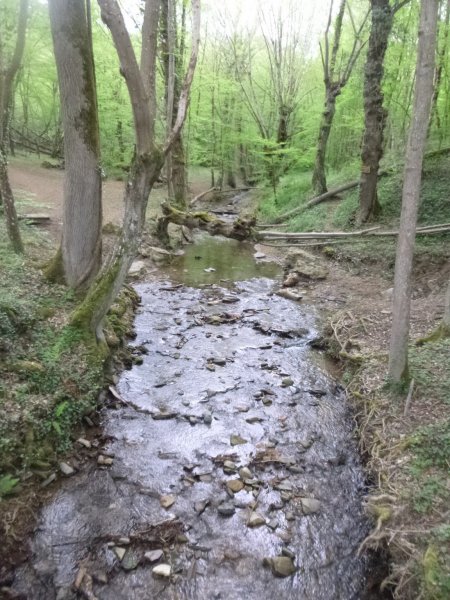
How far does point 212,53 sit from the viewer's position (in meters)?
22.9

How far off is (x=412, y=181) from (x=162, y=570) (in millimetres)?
4436

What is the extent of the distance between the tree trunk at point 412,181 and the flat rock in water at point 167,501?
2996 mm

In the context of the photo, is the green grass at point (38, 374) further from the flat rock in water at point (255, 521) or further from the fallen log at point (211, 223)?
the fallen log at point (211, 223)

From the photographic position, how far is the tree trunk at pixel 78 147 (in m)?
6.33

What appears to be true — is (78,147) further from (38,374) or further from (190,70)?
(38,374)

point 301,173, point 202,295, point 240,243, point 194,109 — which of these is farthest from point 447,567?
point 194,109

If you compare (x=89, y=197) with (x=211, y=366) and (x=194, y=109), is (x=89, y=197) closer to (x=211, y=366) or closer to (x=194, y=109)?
(x=211, y=366)

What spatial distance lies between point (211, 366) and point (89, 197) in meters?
3.56

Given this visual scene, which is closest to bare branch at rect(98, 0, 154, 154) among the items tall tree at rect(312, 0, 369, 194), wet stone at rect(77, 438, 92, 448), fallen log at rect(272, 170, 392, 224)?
wet stone at rect(77, 438, 92, 448)

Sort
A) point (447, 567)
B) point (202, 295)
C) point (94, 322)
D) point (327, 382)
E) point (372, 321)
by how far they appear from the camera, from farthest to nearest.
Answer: point (202, 295) < point (372, 321) < point (327, 382) < point (94, 322) < point (447, 567)

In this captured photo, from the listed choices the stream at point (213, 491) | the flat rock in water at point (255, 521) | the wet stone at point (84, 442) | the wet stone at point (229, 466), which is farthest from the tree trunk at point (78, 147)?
the flat rock in water at point (255, 521)

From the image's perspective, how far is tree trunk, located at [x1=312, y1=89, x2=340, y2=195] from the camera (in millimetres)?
16047

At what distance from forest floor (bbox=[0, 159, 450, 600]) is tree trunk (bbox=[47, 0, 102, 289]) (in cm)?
253

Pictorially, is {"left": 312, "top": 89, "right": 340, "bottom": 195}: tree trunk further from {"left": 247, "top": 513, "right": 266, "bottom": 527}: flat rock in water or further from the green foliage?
the green foliage
